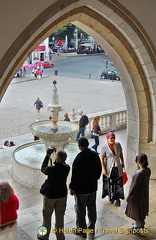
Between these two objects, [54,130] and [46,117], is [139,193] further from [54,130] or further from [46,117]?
[46,117]

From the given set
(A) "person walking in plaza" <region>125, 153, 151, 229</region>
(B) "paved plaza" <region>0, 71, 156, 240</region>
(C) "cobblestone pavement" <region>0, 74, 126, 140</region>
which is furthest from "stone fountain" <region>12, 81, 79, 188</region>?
(C) "cobblestone pavement" <region>0, 74, 126, 140</region>

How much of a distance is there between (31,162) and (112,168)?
3.25 metres

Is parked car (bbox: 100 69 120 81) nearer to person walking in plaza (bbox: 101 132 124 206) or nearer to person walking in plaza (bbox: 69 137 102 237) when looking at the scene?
person walking in plaza (bbox: 101 132 124 206)

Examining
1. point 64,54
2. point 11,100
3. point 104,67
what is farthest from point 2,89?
point 64,54

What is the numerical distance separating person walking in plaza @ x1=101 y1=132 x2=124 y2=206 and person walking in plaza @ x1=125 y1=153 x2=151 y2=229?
823 millimetres

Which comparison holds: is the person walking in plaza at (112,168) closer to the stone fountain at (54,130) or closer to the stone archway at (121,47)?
the stone archway at (121,47)

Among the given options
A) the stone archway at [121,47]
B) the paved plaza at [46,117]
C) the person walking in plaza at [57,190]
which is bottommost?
the paved plaza at [46,117]

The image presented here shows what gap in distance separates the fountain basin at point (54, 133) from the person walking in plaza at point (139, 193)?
3586 millimetres

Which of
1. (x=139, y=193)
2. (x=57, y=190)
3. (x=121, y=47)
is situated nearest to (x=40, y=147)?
(x=121, y=47)

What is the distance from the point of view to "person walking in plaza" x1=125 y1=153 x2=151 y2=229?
19.2 ft

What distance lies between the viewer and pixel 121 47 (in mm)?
7891

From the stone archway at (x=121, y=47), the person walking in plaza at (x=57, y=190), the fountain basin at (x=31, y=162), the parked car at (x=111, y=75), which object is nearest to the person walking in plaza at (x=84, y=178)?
the person walking in plaza at (x=57, y=190)

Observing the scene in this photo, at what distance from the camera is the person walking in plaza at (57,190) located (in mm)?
5430

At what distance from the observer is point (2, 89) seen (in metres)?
6.06
